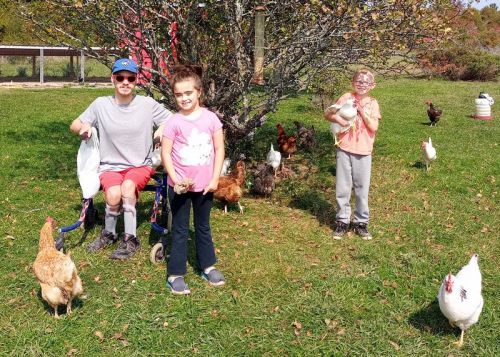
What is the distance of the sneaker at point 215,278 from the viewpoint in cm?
462

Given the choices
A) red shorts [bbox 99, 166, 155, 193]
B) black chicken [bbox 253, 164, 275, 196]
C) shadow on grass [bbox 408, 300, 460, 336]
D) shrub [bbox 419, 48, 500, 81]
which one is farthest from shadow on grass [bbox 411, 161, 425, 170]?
shrub [bbox 419, 48, 500, 81]

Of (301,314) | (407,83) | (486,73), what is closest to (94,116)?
(301,314)

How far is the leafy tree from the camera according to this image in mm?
6340

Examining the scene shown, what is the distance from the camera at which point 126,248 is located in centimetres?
507

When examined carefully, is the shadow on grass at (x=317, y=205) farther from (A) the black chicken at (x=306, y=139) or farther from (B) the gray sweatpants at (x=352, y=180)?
(A) the black chicken at (x=306, y=139)

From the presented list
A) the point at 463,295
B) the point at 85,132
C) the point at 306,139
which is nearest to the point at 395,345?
the point at 463,295

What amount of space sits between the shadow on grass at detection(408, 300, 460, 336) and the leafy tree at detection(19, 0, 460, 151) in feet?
10.8

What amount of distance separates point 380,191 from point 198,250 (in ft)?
11.9

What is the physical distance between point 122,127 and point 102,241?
1.18 metres

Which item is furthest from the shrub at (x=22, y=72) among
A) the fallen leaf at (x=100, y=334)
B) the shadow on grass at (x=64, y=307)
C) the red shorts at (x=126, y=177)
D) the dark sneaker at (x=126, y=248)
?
the fallen leaf at (x=100, y=334)

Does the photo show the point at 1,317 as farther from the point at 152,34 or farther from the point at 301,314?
the point at 152,34

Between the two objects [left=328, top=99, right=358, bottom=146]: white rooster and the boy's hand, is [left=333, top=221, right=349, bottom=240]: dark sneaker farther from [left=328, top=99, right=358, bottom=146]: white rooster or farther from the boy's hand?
the boy's hand

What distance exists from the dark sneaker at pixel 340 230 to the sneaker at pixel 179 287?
1.94 metres

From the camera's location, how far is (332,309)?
4.29 m
